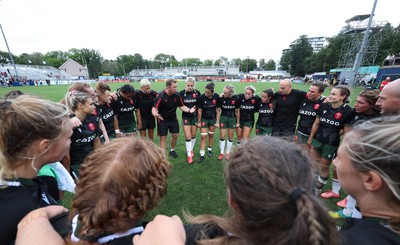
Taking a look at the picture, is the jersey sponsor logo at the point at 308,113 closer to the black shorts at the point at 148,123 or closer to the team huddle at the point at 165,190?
the team huddle at the point at 165,190

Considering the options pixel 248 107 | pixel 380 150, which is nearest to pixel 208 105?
pixel 248 107

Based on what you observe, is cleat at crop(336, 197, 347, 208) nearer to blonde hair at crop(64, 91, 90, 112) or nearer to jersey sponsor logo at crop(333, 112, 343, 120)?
jersey sponsor logo at crop(333, 112, 343, 120)

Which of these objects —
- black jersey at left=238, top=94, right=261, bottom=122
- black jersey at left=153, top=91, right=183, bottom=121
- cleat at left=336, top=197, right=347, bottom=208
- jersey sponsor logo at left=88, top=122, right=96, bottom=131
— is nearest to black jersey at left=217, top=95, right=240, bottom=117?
black jersey at left=238, top=94, right=261, bottom=122

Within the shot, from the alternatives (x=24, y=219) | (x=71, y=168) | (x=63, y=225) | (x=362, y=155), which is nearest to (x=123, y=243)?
(x=63, y=225)

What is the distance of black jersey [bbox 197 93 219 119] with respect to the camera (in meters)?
5.56

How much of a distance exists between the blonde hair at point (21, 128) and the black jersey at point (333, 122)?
176 inches

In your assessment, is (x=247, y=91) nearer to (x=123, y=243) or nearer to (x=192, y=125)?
(x=192, y=125)

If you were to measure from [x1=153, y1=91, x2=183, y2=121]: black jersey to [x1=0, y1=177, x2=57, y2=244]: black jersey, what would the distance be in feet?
13.2

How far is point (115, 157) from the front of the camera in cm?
105

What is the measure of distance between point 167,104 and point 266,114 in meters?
2.85

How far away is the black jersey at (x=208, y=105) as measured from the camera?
5.56 m

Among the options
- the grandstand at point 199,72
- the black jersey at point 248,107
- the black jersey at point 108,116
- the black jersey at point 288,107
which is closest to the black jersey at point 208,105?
the black jersey at point 248,107

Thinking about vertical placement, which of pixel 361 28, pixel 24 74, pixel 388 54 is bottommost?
pixel 24 74

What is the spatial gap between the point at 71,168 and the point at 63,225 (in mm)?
2467
